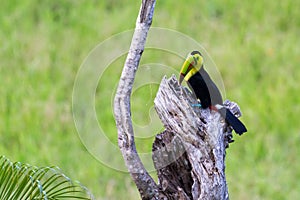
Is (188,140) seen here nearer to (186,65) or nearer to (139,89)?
(186,65)

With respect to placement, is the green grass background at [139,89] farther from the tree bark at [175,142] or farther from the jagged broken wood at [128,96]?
the jagged broken wood at [128,96]

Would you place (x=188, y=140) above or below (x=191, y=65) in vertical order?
below

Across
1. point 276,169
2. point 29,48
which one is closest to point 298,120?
point 276,169

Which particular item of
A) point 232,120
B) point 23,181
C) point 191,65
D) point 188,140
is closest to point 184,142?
point 188,140

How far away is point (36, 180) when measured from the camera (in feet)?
9.76

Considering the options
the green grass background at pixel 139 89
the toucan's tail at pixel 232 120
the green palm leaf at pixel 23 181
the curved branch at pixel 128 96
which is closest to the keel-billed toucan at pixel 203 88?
the toucan's tail at pixel 232 120

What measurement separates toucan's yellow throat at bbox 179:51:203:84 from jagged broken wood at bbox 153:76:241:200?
5.3 inches

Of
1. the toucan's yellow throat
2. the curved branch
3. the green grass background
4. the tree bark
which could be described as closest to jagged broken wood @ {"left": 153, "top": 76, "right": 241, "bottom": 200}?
the tree bark

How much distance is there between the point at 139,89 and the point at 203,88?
9.04ft

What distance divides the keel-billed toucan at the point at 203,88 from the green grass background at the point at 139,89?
2573 mm

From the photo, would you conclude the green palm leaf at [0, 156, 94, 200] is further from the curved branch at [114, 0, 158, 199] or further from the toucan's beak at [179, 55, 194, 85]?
the toucan's beak at [179, 55, 194, 85]

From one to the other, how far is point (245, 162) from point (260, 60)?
2.13m

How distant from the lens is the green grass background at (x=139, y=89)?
711cm

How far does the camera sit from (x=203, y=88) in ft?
12.2
